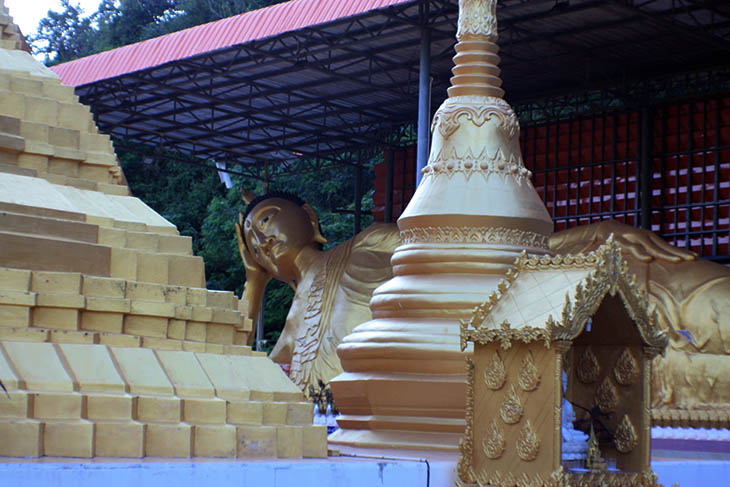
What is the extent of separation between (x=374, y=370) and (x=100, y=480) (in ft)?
10.1

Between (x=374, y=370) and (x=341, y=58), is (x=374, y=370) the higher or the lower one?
the lower one

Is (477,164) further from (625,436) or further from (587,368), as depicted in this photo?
(625,436)

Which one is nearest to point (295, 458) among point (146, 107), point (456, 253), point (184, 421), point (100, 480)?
point (184, 421)

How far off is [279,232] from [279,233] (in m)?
0.02

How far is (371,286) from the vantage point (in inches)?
641

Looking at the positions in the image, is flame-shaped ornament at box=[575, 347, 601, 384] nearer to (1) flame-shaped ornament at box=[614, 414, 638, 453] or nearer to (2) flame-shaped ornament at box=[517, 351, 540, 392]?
(1) flame-shaped ornament at box=[614, 414, 638, 453]

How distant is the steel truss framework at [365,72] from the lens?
1606cm

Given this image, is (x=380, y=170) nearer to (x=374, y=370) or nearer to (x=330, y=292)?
(x=330, y=292)

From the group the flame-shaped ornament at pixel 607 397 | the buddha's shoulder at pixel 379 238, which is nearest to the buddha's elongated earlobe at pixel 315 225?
the buddha's shoulder at pixel 379 238

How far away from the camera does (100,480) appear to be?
5.41m

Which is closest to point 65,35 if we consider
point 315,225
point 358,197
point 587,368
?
point 358,197

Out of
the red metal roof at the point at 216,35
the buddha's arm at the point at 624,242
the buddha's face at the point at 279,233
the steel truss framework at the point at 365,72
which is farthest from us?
the buddha's face at the point at 279,233

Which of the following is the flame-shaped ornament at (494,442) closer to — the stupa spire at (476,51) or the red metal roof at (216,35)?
the stupa spire at (476,51)

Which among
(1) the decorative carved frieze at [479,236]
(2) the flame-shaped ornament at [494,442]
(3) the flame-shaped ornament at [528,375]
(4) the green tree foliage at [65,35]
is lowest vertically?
(2) the flame-shaped ornament at [494,442]
